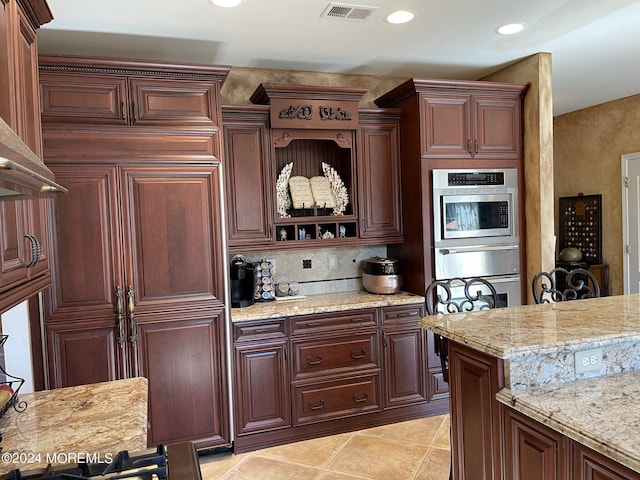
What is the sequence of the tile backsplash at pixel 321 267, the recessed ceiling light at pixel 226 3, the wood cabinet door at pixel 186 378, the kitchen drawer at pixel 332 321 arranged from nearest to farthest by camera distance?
the recessed ceiling light at pixel 226 3 < the wood cabinet door at pixel 186 378 < the kitchen drawer at pixel 332 321 < the tile backsplash at pixel 321 267

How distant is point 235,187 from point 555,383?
2.40m

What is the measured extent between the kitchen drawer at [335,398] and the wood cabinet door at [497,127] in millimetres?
1986

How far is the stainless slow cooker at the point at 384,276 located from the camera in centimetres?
371

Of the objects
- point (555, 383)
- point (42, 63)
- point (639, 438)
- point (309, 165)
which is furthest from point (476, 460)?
point (42, 63)

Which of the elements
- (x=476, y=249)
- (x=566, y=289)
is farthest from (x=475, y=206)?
(x=566, y=289)

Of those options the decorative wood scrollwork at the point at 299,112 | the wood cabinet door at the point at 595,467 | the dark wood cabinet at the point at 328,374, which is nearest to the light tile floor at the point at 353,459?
the dark wood cabinet at the point at 328,374

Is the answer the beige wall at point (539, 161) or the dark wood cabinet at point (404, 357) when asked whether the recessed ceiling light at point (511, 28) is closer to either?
the beige wall at point (539, 161)

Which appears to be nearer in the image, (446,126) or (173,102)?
(173,102)

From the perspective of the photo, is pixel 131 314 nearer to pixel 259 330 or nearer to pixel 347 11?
pixel 259 330

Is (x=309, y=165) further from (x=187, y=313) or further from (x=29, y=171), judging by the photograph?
(x=29, y=171)

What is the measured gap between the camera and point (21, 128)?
1.63 metres

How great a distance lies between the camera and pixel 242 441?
3.16m

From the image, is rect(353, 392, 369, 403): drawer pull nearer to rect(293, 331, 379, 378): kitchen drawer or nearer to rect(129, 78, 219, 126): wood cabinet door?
rect(293, 331, 379, 378): kitchen drawer

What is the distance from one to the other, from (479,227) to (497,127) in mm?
828
